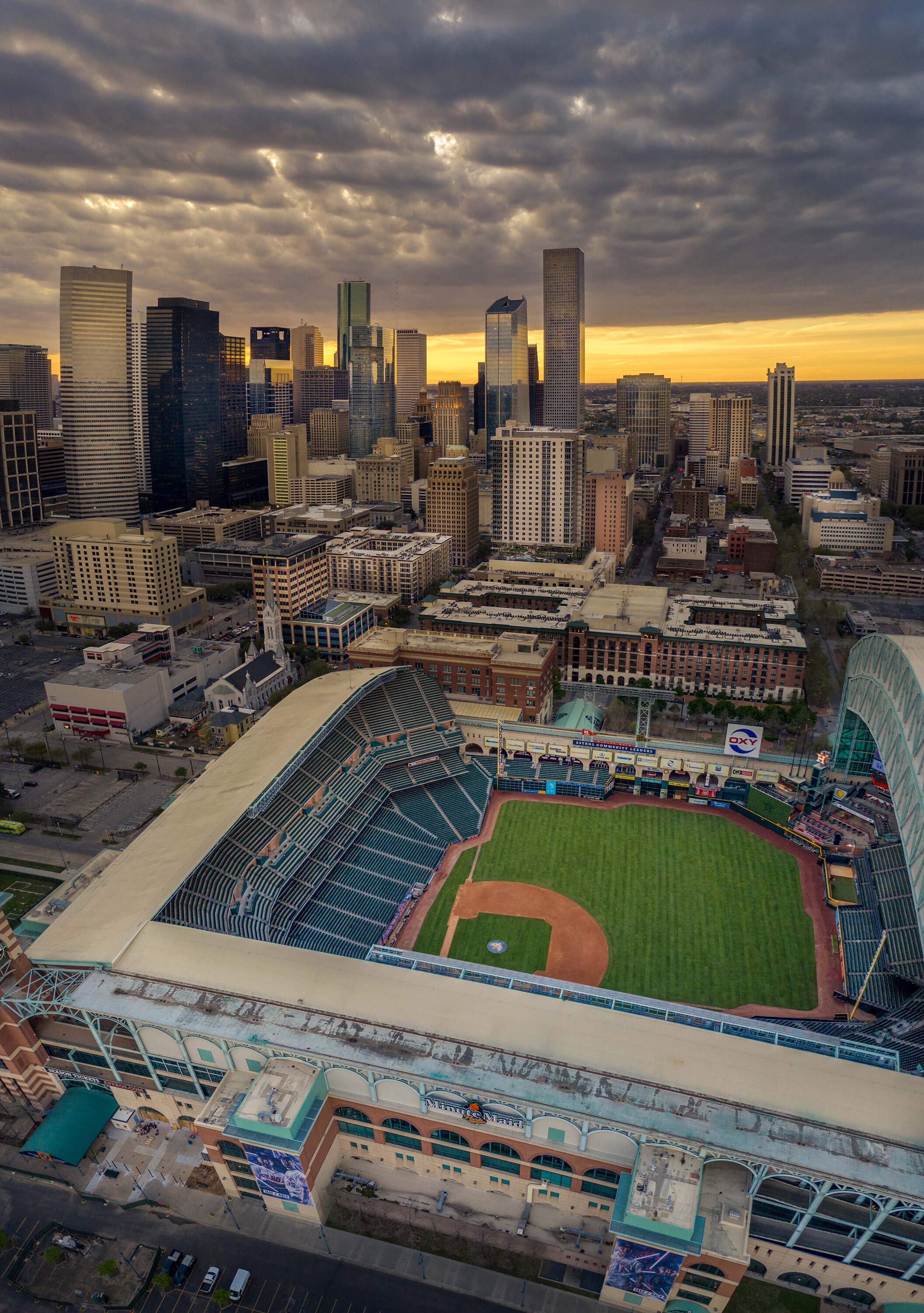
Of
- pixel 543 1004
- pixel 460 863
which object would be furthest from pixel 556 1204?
pixel 460 863

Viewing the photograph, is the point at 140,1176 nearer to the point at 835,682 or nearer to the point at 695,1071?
the point at 695,1071

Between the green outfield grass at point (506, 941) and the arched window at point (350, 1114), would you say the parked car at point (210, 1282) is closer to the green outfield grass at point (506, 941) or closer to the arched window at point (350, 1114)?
the arched window at point (350, 1114)

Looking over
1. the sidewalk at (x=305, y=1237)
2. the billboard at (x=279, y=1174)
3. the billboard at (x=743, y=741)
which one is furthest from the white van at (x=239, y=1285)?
the billboard at (x=743, y=741)

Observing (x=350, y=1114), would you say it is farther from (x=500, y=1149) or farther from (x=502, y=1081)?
(x=502, y=1081)

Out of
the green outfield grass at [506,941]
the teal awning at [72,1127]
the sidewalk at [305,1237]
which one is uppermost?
the green outfield grass at [506,941]

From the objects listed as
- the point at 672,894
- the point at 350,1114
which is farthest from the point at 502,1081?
the point at 672,894

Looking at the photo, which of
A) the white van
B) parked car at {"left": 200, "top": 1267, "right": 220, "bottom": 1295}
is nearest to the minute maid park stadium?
the white van
